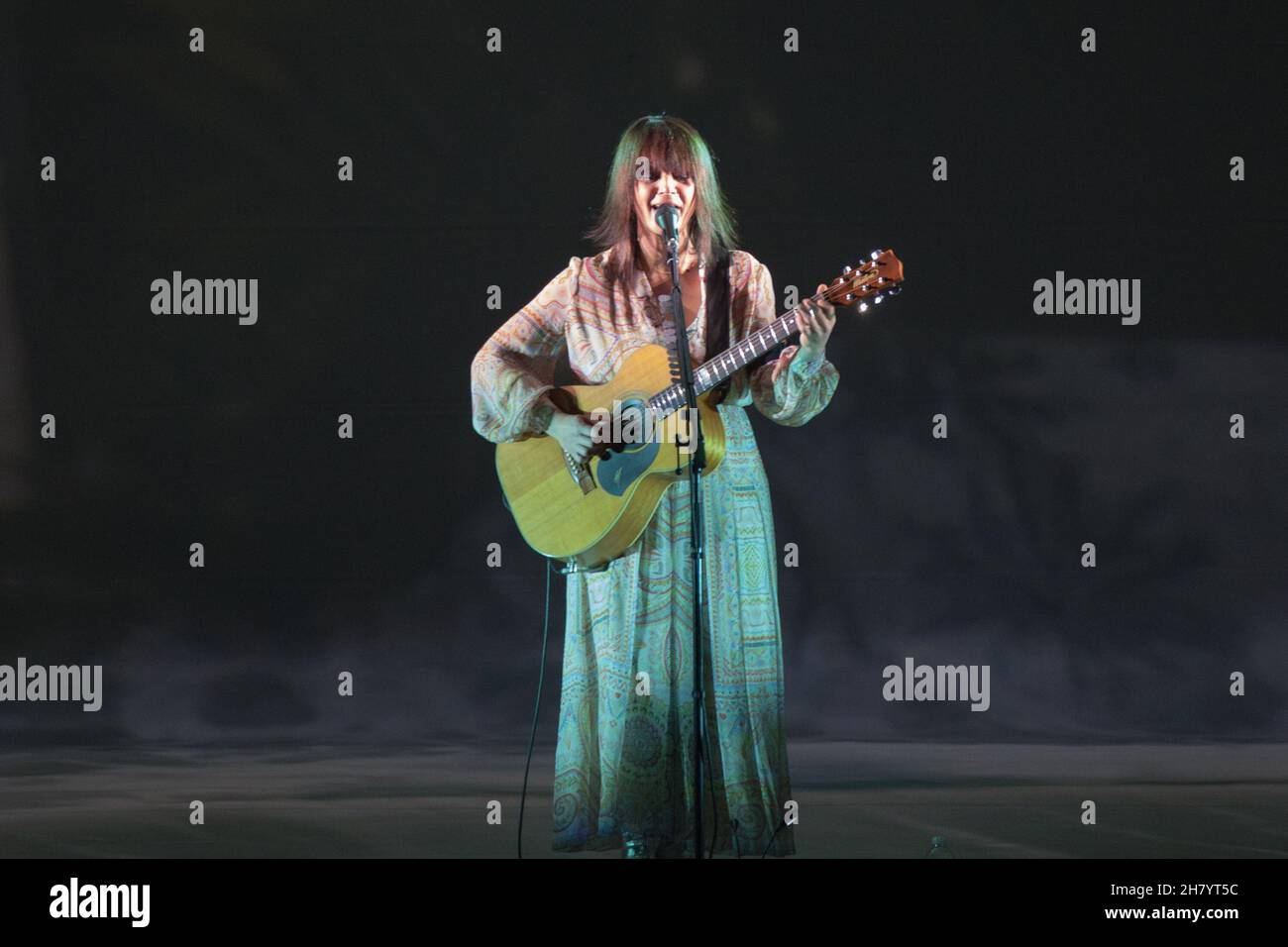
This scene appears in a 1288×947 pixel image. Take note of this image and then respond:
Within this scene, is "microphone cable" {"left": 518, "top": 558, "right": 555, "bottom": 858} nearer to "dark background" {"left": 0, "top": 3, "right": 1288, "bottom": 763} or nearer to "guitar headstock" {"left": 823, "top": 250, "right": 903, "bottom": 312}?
"dark background" {"left": 0, "top": 3, "right": 1288, "bottom": 763}

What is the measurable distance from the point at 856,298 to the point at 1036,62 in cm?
202

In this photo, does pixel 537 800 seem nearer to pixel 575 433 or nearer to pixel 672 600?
pixel 672 600

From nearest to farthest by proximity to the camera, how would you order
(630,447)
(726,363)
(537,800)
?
(726,363)
(630,447)
(537,800)

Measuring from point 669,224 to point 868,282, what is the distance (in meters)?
0.43

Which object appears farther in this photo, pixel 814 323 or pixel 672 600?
pixel 672 600

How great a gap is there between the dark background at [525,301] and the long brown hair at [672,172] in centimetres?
138

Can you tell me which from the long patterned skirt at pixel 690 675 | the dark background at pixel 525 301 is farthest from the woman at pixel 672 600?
the dark background at pixel 525 301

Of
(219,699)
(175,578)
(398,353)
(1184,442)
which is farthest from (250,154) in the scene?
(1184,442)

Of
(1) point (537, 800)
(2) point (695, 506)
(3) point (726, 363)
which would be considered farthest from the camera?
(1) point (537, 800)

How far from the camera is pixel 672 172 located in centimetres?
367

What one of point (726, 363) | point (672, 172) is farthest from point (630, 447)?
point (672, 172)

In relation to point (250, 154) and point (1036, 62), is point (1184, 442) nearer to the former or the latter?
point (1036, 62)

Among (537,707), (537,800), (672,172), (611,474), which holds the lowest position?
(537,800)

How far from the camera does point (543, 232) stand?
16.9 ft
